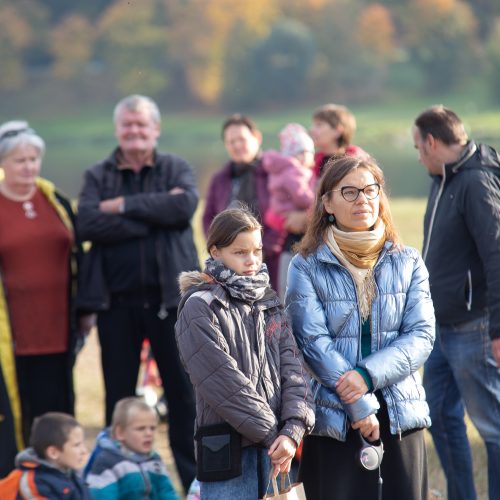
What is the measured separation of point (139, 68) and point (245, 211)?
2357 cm

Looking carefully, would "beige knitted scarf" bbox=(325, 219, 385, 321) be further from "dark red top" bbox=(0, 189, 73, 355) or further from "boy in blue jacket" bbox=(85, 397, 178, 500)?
"dark red top" bbox=(0, 189, 73, 355)

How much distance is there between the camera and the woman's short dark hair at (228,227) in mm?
3348

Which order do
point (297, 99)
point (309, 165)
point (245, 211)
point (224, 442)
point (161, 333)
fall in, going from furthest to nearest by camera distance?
1. point (297, 99)
2. point (309, 165)
3. point (161, 333)
4. point (245, 211)
5. point (224, 442)

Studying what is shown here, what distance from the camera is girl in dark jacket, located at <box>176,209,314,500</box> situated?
3207 mm

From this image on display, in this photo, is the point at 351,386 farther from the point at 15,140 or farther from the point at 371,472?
the point at 15,140

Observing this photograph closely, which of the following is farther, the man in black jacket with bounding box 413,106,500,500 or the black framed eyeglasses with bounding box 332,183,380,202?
the man in black jacket with bounding box 413,106,500,500

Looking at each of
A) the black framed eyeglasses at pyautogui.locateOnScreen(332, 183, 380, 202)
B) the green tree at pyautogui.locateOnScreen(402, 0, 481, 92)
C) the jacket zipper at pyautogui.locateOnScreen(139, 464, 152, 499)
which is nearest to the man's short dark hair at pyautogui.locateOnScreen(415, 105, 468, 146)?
the black framed eyeglasses at pyautogui.locateOnScreen(332, 183, 380, 202)

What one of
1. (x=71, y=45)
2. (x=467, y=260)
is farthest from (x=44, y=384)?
(x=71, y=45)

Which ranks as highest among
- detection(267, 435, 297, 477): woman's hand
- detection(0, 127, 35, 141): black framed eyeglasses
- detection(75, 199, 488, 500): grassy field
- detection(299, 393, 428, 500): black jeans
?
detection(0, 127, 35, 141): black framed eyeglasses

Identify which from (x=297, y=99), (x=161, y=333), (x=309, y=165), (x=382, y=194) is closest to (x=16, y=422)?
(x=161, y=333)

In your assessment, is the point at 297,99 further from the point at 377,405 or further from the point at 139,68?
the point at 377,405

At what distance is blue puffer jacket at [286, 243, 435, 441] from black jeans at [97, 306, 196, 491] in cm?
174

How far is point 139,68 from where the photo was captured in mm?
26391

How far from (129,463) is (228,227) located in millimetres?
1502
